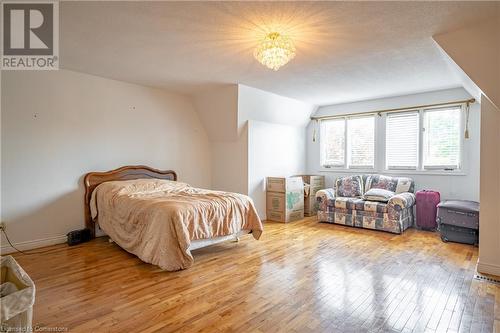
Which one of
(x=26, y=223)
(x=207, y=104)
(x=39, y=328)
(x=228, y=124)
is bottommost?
(x=39, y=328)

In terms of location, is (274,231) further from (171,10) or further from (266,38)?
(171,10)

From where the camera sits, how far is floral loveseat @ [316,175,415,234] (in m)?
4.52

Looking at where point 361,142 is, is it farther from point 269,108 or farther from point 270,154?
point 269,108

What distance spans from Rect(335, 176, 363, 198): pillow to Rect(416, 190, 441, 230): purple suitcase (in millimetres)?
984

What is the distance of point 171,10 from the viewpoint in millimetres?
2291

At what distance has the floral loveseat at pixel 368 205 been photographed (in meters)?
4.52

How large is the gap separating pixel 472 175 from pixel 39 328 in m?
5.93

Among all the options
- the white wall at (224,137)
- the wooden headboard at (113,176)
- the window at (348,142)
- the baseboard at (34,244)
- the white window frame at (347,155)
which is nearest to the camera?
the baseboard at (34,244)

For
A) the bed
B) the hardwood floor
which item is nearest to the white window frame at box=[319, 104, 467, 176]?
the hardwood floor

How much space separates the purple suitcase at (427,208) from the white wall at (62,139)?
466 centimetres

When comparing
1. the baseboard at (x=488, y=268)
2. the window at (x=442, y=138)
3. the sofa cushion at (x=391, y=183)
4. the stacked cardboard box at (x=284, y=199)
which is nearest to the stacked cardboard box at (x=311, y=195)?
the stacked cardboard box at (x=284, y=199)

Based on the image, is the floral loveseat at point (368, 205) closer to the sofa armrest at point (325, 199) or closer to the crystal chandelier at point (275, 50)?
the sofa armrest at point (325, 199)

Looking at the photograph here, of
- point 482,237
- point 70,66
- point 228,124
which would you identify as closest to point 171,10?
point 70,66

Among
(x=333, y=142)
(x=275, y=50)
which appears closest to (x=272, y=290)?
(x=275, y=50)
